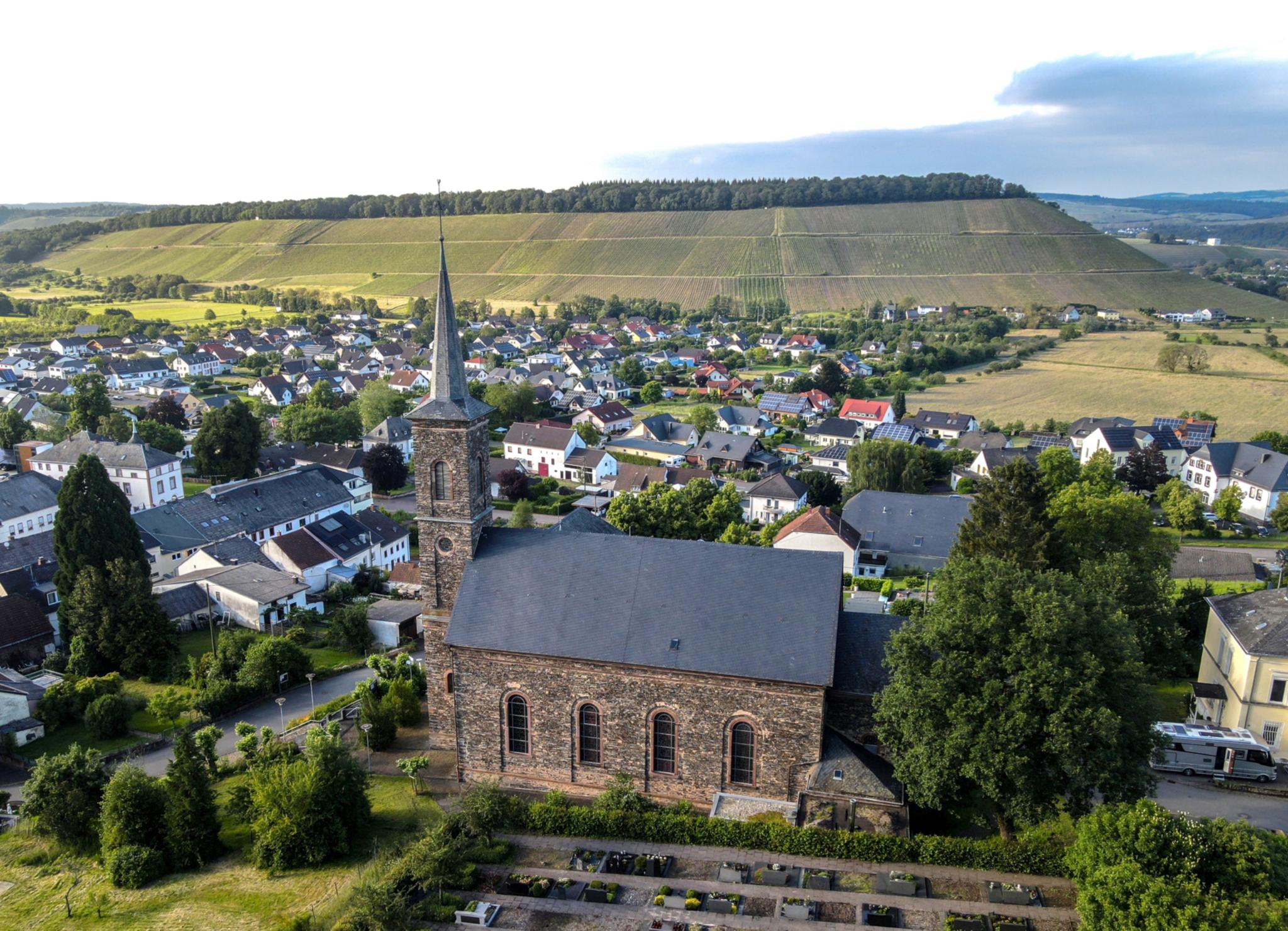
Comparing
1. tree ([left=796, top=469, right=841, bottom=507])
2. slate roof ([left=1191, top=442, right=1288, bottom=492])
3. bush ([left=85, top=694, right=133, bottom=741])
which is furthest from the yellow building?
bush ([left=85, top=694, right=133, bottom=741])

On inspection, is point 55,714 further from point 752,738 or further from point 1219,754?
point 1219,754

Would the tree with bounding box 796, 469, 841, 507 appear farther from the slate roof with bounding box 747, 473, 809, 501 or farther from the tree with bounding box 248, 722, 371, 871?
the tree with bounding box 248, 722, 371, 871

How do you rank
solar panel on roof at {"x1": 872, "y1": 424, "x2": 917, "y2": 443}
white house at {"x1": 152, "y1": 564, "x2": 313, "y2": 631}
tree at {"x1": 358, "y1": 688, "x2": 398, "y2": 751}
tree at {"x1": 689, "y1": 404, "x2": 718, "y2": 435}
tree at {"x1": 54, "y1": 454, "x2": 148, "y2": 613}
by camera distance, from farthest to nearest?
1. tree at {"x1": 689, "y1": 404, "x2": 718, "y2": 435}
2. solar panel on roof at {"x1": 872, "y1": 424, "x2": 917, "y2": 443}
3. white house at {"x1": 152, "y1": 564, "x2": 313, "y2": 631}
4. tree at {"x1": 54, "y1": 454, "x2": 148, "y2": 613}
5. tree at {"x1": 358, "y1": 688, "x2": 398, "y2": 751}

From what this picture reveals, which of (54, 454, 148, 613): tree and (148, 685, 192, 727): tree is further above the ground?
(54, 454, 148, 613): tree

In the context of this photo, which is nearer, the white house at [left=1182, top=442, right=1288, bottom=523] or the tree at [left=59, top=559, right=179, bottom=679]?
the tree at [left=59, top=559, right=179, bottom=679]

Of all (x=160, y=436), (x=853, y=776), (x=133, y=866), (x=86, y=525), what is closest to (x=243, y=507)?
(x=86, y=525)

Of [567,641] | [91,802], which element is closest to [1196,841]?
[567,641]
